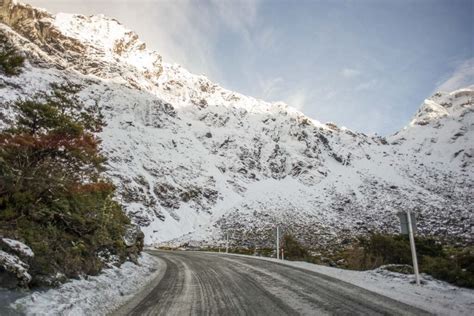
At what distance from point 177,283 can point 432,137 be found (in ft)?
467

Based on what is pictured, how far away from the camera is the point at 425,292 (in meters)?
6.38

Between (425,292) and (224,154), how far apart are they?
76865 mm

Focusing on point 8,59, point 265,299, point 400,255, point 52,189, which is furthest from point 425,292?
point 8,59

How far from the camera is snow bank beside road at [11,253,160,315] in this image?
410 cm

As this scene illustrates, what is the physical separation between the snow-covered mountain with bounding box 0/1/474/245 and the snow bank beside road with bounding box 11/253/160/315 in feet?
124

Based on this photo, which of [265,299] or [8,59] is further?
[8,59]

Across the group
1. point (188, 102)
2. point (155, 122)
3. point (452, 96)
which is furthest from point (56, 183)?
point (452, 96)

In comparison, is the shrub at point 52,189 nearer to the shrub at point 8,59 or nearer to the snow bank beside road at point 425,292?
the shrub at point 8,59

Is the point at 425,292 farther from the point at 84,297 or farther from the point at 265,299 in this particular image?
the point at 84,297

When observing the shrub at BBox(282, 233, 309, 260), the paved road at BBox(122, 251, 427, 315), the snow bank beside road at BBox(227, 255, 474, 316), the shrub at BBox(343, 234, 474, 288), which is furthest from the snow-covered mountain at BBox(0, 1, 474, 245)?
the paved road at BBox(122, 251, 427, 315)

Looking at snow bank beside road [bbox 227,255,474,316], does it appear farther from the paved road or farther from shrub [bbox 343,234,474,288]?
shrub [bbox 343,234,474,288]

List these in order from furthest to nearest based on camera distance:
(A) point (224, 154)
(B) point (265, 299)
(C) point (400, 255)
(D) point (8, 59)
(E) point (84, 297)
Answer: (A) point (224, 154)
(C) point (400, 255)
(D) point (8, 59)
(B) point (265, 299)
(E) point (84, 297)

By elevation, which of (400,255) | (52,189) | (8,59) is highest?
(8,59)

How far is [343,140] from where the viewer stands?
118 meters
